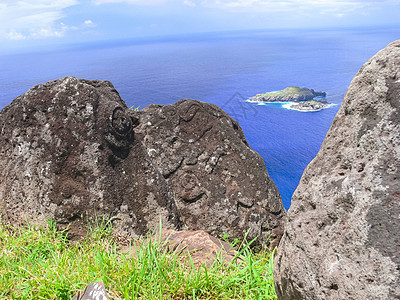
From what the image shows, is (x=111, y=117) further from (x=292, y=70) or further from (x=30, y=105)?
(x=292, y=70)

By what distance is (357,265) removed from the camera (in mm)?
2334

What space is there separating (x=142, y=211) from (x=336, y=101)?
137 ft

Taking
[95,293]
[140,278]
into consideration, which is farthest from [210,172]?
[95,293]

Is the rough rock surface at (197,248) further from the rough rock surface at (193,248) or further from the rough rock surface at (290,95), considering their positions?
the rough rock surface at (290,95)

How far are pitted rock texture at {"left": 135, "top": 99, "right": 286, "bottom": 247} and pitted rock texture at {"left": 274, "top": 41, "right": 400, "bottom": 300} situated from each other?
3063 mm

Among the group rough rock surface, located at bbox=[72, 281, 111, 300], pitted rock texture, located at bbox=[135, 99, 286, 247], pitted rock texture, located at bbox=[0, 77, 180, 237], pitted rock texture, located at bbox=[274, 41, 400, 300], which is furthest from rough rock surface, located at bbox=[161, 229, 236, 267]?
pitted rock texture, located at bbox=[274, 41, 400, 300]

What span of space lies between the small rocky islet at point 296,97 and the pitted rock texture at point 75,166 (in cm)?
3861

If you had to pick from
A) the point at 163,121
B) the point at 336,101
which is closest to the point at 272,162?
the point at 336,101

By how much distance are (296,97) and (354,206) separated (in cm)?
4551

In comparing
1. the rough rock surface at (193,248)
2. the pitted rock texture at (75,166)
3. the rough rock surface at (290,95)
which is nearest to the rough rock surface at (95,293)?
the rough rock surface at (193,248)

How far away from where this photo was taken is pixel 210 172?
6.14m

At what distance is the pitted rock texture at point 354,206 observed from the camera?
2.28 meters

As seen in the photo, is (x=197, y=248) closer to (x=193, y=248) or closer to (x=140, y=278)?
(x=193, y=248)

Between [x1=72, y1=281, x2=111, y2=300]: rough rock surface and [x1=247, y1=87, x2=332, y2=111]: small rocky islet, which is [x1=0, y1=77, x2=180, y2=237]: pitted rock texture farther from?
[x1=247, y1=87, x2=332, y2=111]: small rocky islet
